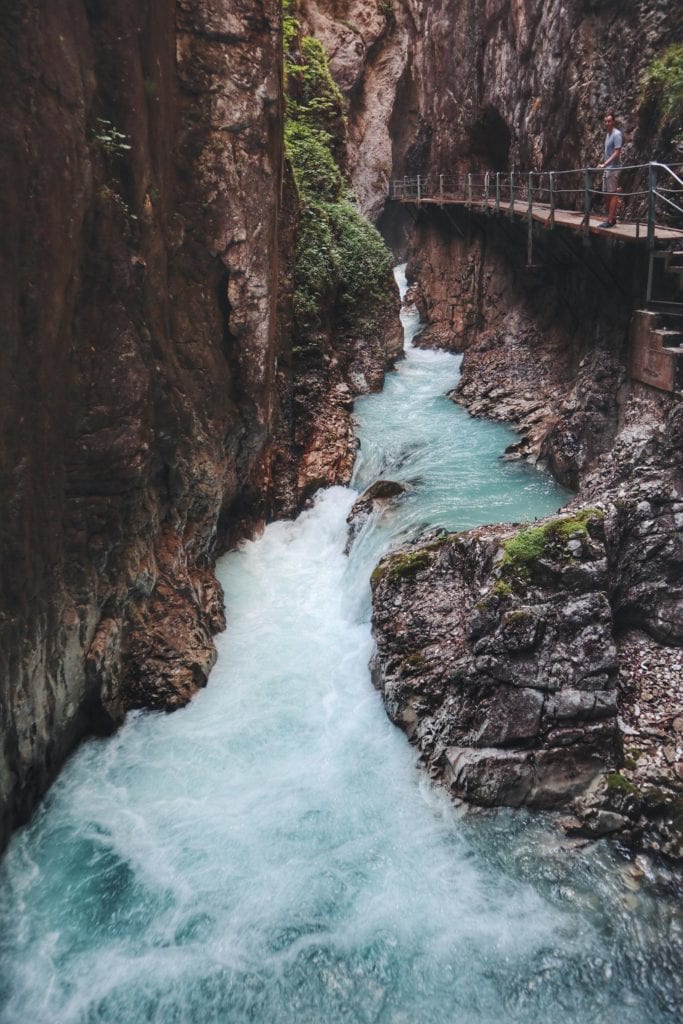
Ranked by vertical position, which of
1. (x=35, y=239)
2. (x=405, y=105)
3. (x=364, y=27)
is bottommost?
(x=35, y=239)

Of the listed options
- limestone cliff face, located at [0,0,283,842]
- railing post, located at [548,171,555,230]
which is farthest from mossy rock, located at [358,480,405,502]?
railing post, located at [548,171,555,230]

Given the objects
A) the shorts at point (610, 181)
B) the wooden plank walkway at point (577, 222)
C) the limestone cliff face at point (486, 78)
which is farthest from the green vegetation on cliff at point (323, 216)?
the shorts at point (610, 181)

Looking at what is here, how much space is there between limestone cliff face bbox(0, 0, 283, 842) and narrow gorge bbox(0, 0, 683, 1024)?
4cm

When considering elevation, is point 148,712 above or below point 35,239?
below

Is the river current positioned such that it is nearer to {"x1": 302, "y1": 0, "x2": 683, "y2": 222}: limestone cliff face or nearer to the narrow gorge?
the narrow gorge

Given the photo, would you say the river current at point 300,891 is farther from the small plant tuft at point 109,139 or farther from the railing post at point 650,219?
the railing post at point 650,219

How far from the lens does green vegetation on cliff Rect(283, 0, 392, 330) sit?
634 inches

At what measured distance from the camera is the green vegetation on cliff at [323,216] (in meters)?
16.1

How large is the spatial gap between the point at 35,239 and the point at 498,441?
1028 centimetres

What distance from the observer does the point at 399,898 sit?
628 cm

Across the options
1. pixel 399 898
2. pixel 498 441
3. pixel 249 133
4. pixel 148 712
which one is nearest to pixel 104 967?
pixel 399 898

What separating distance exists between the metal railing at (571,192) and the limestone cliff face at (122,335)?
5.12 m

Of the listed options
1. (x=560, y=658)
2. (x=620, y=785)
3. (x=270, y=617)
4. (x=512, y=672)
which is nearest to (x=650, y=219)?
(x=560, y=658)

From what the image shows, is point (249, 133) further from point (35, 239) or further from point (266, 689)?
point (266, 689)
